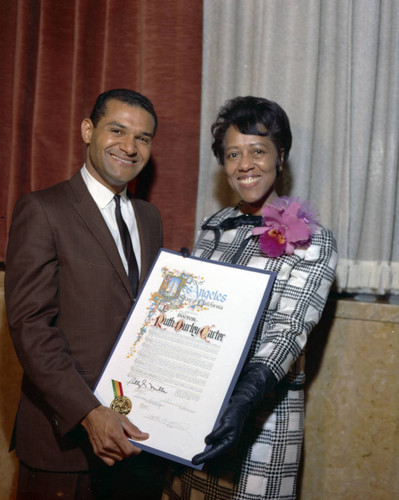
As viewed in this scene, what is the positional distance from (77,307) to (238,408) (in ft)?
1.86

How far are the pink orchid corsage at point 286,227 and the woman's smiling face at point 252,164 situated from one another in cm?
10

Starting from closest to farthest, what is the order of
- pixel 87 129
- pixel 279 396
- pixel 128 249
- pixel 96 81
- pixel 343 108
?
pixel 279 396 < pixel 128 249 < pixel 87 129 < pixel 343 108 < pixel 96 81

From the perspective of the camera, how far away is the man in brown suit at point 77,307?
1274mm

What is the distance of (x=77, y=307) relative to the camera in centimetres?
141

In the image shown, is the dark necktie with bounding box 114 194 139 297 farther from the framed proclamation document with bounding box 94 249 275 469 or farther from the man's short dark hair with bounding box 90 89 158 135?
the man's short dark hair with bounding box 90 89 158 135

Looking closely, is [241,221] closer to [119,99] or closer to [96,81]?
[119,99]

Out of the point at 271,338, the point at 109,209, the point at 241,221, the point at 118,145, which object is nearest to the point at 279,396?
the point at 271,338

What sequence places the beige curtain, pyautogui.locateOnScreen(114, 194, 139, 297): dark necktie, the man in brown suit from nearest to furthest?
the man in brown suit < pyautogui.locateOnScreen(114, 194, 139, 297): dark necktie < the beige curtain

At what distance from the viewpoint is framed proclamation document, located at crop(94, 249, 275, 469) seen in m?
1.21

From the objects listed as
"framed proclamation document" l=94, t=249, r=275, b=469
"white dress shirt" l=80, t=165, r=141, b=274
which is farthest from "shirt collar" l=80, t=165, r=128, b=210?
"framed proclamation document" l=94, t=249, r=275, b=469

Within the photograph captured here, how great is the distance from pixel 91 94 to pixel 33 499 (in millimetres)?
1567

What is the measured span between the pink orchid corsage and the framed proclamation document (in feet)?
0.48

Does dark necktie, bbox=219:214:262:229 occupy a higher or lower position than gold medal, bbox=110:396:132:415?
higher

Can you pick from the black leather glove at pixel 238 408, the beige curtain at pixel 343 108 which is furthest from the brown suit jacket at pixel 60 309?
the beige curtain at pixel 343 108
